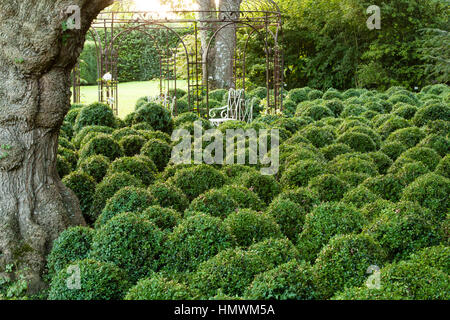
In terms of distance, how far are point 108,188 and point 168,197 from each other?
0.68 metres

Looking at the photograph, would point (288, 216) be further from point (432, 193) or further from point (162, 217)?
point (432, 193)

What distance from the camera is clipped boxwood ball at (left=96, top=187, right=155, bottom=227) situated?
494 centimetres

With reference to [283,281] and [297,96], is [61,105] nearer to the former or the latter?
[283,281]

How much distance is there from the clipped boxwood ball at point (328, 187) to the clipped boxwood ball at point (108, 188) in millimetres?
1941

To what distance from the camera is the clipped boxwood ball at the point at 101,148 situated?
7.31 m

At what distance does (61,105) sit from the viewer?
4.83m

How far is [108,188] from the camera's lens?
563 centimetres

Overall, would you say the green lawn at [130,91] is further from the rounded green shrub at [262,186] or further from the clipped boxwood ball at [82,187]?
the rounded green shrub at [262,186]

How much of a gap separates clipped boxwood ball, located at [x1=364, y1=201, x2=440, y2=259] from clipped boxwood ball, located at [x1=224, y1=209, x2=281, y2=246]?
83 cm

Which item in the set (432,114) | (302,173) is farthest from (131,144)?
(432,114)

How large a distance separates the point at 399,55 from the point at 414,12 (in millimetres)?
1751

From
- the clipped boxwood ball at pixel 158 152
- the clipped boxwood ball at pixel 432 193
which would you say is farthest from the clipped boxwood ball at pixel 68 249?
the clipped boxwood ball at pixel 432 193

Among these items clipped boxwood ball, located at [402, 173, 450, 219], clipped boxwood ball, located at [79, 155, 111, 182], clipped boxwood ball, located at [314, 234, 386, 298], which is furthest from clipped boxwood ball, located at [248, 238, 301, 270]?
clipped boxwood ball, located at [79, 155, 111, 182]

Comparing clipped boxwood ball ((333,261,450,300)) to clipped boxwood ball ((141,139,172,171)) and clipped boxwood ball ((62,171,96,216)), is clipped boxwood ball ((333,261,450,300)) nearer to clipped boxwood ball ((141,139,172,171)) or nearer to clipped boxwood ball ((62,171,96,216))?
clipped boxwood ball ((62,171,96,216))
